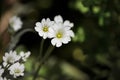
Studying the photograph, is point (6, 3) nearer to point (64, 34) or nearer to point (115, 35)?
point (115, 35)

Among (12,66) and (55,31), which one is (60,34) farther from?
(12,66)

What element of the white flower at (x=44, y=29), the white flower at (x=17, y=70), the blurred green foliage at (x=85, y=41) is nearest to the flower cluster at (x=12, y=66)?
the white flower at (x=17, y=70)

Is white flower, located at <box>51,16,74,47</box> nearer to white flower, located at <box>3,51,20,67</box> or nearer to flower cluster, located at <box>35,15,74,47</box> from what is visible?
flower cluster, located at <box>35,15,74,47</box>

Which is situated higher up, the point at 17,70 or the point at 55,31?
the point at 55,31

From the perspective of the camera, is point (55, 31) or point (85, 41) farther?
point (85, 41)

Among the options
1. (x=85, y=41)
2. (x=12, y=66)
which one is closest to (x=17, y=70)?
(x=12, y=66)

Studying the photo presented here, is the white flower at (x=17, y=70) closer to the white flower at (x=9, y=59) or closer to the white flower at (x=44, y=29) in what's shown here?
the white flower at (x=9, y=59)
